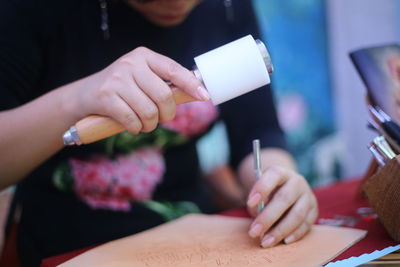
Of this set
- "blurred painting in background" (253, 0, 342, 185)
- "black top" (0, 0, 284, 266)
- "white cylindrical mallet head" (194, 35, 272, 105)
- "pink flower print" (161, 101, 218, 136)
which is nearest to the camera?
Answer: "white cylindrical mallet head" (194, 35, 272, 105)

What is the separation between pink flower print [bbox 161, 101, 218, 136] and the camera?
741 millimetres

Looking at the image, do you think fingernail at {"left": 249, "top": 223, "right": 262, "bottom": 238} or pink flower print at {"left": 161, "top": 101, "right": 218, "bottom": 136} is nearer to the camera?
fingernail at {"left": 249, "top": 223, "right": 262, "bottom": 238}

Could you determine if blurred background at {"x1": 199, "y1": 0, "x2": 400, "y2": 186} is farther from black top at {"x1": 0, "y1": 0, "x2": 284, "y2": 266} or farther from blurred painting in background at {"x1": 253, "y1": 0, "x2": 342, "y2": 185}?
black top at {"x1": 0, "y1": 0, "x2": 284, "y2": 266}

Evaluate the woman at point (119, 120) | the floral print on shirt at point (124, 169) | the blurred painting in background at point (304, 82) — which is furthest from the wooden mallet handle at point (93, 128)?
the blurred painting in background at point (304, 82)

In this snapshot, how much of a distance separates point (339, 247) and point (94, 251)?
0.27 metres

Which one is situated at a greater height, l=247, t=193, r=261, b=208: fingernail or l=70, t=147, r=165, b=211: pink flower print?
l=247, t=193, r=261, b=208: fingernail

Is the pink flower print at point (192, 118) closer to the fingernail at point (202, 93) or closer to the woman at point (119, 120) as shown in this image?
the woman at point (119, 120)

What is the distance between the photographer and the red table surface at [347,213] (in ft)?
1.54

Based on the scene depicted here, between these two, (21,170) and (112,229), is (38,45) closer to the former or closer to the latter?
(21,170)

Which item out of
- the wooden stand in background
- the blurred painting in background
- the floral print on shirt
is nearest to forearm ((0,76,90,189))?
the floral print on shirt

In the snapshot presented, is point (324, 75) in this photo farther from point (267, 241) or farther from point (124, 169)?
point (267, 241)

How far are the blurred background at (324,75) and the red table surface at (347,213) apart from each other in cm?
77

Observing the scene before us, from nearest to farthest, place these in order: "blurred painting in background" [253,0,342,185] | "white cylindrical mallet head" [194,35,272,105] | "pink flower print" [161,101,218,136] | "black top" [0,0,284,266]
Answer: "white cylindrical mallet head" [194,35,272,105]
"black top" [0,0,284,266]
"pink flower print" [161,101,218,136]
"blurred painting in background" [253,0,342,185]

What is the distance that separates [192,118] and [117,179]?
6.7 inches
